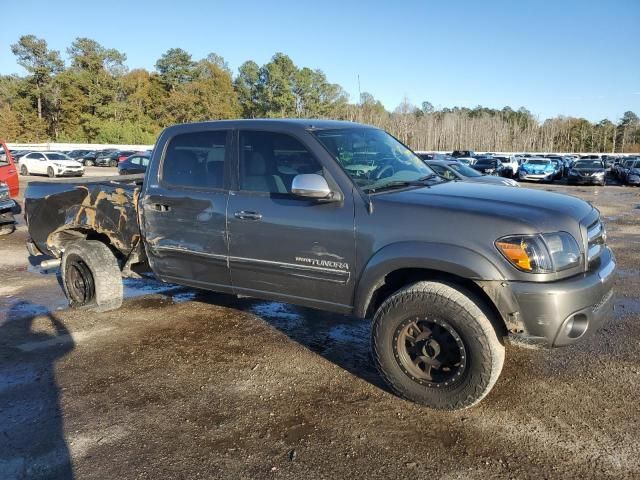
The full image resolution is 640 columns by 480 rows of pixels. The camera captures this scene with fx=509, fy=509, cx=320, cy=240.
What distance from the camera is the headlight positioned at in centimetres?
306

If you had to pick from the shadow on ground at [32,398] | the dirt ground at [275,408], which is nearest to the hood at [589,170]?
the dirt ground at [275,408]

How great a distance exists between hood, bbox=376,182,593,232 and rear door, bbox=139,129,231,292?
1.53 meters

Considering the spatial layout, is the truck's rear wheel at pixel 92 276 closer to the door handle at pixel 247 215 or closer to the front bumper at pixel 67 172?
the door handle at pixel 247 215

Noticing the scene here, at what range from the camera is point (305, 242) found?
379 centimetres

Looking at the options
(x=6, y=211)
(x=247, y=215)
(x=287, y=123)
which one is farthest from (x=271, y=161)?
(x=6, y=211)

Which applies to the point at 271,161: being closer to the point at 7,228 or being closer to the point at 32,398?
the point at 32,398

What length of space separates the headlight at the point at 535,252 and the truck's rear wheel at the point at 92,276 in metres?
4.07

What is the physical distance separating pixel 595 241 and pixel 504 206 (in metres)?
0.79

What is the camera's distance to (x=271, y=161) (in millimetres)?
4160

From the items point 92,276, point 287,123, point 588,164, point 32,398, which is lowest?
point 32,398

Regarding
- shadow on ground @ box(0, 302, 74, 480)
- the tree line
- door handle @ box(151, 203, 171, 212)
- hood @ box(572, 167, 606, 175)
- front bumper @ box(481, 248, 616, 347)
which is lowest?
shadow on ground @ box(0, 302, 74, 480)

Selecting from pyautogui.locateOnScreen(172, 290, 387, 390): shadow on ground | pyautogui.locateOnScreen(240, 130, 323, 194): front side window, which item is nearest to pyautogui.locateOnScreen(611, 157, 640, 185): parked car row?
pyautogui.locateOnScreen(172, 290, 387, 390): shadow on ground

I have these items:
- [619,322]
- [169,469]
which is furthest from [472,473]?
[619,322]

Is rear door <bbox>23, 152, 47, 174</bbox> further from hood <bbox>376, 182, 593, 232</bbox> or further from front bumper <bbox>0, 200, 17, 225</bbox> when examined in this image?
hood <bbox>376, 182, 593, 232</bbox>
